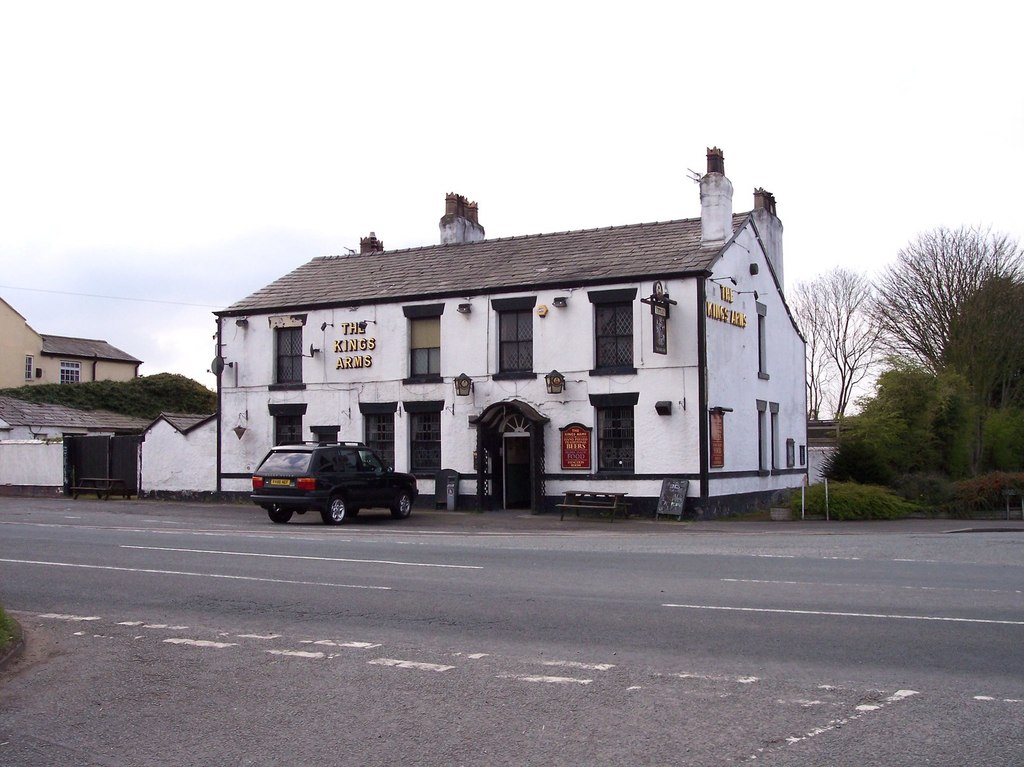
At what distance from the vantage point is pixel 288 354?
3241cm

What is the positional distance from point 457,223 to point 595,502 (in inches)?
468

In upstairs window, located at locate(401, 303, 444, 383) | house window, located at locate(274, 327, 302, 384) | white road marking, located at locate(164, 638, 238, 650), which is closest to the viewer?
white road marking, located at locate(164, 638, 238, 650)

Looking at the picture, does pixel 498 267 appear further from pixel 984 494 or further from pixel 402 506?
pixel 984 494

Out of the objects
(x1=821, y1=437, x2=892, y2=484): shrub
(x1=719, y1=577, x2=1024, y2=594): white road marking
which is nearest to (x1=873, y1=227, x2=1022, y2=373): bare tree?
(x1=821, y1=437, x2=892, y2=484): shrub

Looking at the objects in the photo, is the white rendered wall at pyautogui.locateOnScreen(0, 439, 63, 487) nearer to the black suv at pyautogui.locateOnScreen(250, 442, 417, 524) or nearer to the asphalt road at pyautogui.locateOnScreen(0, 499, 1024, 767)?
the black suv at pyautogui.locateOnScreen(250, 442, 417, 524)

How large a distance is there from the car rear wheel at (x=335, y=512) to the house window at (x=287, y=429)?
25.7 ft

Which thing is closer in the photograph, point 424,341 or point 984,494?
point 984,494

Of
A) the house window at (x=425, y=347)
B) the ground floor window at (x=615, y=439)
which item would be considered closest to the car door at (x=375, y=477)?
the house window at (x=425, y=347)

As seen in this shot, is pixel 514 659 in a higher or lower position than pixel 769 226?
lower

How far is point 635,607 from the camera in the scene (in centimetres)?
1099

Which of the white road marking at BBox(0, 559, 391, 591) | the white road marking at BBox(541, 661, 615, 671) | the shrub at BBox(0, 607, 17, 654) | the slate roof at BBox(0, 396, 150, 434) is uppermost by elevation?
the slate roof at BBox(0, 396, 150, 434)

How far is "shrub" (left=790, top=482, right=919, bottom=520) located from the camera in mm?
26688

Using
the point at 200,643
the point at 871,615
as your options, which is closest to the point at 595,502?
the point at 871,615

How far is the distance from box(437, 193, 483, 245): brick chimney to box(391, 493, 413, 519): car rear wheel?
10126 mm
